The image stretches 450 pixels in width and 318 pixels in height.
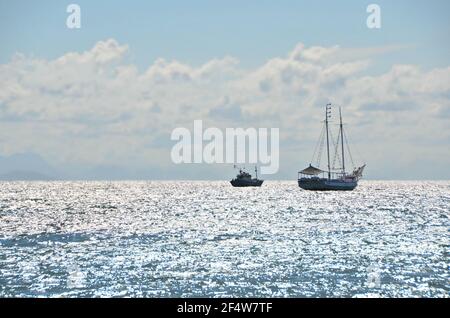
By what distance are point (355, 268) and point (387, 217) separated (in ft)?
203

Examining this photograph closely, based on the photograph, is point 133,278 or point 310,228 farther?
point 310,228

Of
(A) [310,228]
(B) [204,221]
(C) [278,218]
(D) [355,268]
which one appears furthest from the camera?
(C) [278,218]

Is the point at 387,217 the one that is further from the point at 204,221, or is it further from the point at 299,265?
the point at 299,265

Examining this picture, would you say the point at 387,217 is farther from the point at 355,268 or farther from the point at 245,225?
the point at 355,268

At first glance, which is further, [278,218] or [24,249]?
[278,218]

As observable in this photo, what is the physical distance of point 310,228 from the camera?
82375 millimetres

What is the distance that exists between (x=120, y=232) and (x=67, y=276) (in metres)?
34.2

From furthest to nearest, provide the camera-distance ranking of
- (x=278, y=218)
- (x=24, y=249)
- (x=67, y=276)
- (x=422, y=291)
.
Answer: (x=278, y=218), (x=24, y=249), (x=67, y=276), (x=422, y=291)
